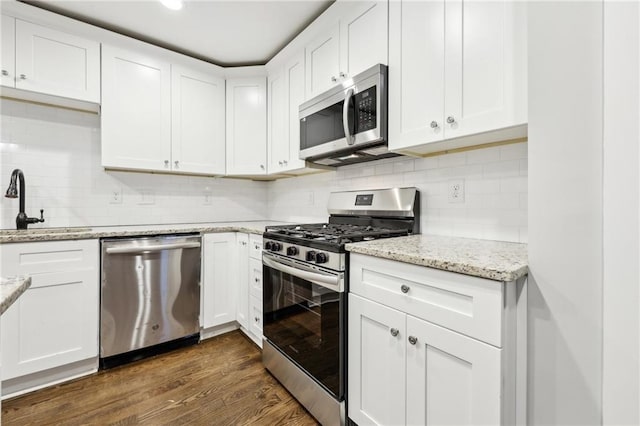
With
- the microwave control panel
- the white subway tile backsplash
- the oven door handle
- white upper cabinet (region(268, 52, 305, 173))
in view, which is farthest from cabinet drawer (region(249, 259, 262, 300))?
the microwave control panel

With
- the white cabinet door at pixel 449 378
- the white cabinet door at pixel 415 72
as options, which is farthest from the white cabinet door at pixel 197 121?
the white cabinet door at pixel 449 378

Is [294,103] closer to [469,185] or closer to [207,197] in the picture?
[207,197]

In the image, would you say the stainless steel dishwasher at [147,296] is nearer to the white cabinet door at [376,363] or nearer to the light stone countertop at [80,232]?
the light stone countertop at [80,232]

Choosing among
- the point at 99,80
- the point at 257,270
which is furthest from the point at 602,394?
the point at 99,80

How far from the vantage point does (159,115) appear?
2488 millimetres

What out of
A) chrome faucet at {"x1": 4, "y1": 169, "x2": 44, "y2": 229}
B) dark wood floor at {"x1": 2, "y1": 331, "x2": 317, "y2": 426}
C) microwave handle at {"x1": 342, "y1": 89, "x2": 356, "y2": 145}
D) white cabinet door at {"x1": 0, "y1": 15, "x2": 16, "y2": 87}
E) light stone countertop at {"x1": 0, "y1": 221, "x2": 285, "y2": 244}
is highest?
white cabinet door at {"x1": 0, "y1": 15, "x2": 16, "y2": 87}

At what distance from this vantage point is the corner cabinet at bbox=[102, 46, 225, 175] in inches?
90.0

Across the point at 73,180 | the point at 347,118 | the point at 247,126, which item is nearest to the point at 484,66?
the point at 347,118

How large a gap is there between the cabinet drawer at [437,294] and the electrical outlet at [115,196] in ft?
7.53

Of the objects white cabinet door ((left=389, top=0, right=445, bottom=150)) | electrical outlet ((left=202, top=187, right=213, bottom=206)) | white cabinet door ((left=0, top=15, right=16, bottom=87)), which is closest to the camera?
white cabinet door ((left=389, top=0, right=445, bottom=150))

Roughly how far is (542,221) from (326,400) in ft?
4.19

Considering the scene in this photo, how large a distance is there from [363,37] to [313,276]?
1.44 m

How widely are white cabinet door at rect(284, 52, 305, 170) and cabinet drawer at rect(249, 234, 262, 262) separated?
66 cm

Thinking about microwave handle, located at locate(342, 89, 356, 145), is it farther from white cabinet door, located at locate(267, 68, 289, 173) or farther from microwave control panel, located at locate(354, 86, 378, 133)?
white cabinet door, located at locate(267, 68, 289, 173)
